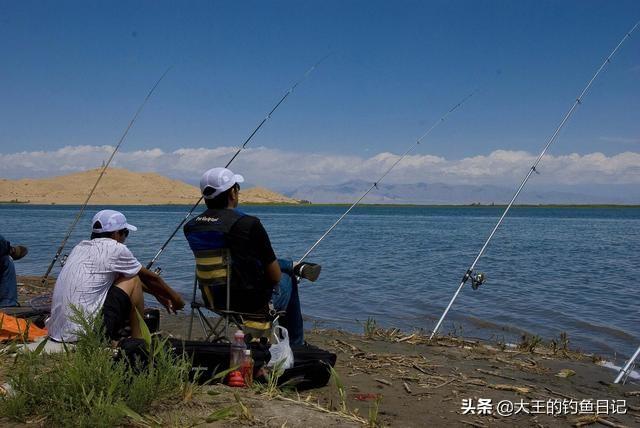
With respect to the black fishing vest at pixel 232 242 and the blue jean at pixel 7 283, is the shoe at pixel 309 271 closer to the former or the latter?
the black fishing vest at pixel 232 242

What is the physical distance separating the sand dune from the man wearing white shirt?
10465 centimetres

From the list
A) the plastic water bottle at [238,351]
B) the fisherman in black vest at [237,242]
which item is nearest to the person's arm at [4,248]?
the fisherman in black vest at [237,242]

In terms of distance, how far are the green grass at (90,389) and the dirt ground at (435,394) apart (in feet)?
0.40

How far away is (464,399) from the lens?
13.7 feet

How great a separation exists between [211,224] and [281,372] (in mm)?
1145

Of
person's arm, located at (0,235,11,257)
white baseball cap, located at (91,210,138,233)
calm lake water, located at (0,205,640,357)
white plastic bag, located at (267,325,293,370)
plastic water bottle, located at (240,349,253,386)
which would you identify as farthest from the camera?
calm lake water, located at (0,205,640,357)

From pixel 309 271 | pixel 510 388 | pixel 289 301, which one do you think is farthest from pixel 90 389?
pixel 510 388

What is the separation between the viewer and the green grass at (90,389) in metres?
2.91

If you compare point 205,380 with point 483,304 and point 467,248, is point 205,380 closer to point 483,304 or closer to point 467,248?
point 483,304

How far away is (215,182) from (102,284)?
42.8 inches

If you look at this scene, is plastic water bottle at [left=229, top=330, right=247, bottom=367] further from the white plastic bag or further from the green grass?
the green grass

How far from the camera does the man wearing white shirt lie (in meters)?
4.19

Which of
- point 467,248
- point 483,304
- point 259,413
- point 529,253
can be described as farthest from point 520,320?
point 467,248

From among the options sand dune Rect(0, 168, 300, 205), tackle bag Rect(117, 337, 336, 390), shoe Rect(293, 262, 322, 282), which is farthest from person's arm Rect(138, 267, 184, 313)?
sand dune Rect(0, 168, 300, 205)
